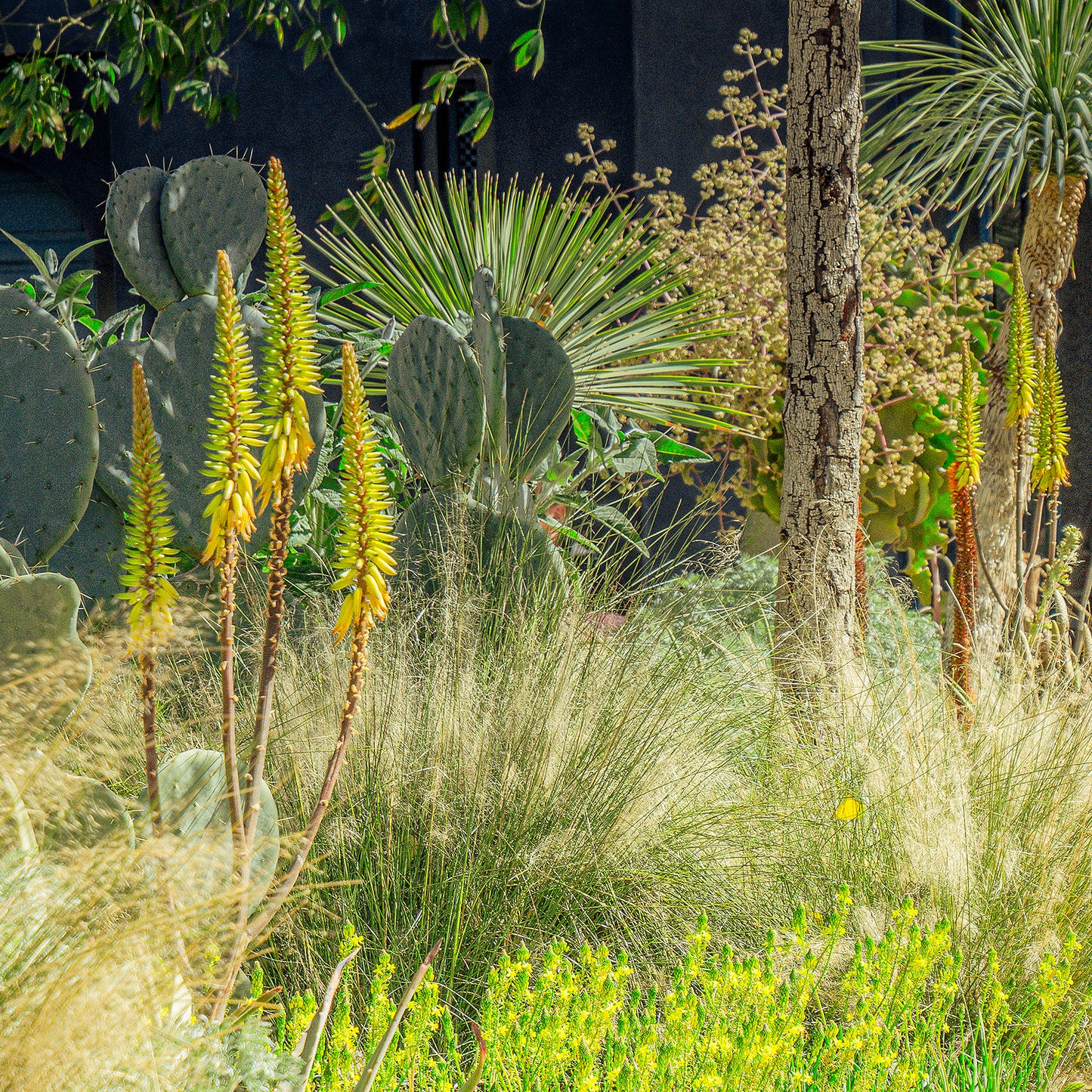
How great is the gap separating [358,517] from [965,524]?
1.83 metres

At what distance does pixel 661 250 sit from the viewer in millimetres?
4836

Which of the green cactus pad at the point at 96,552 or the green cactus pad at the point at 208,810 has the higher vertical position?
the green cactus pad at the point at 96,552

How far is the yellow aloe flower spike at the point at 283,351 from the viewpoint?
4.42 ft

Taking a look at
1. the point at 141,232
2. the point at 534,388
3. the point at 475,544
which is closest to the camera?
the point at 475,544

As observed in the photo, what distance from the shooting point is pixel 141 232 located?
9.96 feet

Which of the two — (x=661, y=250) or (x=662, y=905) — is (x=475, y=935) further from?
(x=661, y=250)

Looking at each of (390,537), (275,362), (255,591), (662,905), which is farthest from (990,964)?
(255,591)

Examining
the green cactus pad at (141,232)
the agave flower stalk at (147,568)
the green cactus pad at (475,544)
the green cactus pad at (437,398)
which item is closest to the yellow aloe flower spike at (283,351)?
the agave flower stalk at (147,568)

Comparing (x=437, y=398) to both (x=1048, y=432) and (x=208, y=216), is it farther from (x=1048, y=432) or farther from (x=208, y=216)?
(x=1048, y=432)

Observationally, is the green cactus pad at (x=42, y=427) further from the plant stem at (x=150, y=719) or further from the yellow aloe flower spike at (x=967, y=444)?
the yellow aloe flower spike at (x=967, y=444)

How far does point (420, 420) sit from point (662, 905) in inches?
58.8

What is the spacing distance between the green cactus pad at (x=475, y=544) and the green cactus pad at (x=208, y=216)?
81cm

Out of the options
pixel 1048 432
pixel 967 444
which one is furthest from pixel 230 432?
pixel 1048 432

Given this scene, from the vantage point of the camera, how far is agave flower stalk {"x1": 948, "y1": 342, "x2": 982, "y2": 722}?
2691 mm
